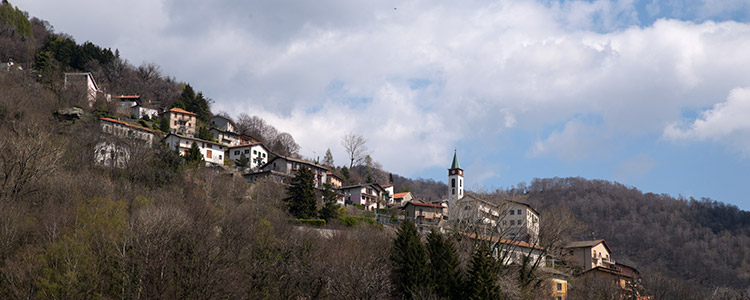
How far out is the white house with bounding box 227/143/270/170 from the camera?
292ft

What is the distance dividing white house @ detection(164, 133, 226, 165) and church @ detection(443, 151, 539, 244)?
29711 millimetres

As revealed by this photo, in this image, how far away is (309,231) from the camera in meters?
56.2

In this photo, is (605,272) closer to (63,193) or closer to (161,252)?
(161,252)

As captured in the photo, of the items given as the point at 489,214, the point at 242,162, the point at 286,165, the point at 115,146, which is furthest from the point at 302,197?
the point at 242,162

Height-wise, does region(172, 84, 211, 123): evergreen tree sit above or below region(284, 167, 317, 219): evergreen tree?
above

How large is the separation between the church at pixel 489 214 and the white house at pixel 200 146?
2971 centimetres

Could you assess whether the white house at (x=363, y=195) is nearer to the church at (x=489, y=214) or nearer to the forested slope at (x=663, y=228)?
the church at (x=489, y=214)

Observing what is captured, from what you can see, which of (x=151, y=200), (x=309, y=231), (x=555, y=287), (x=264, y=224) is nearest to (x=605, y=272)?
(x=555, y=287)

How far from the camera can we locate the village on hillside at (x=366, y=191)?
208 feet

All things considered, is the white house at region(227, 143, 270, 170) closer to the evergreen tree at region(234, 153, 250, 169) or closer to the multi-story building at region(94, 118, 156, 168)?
the evergreen tree at region(234, 153, 250, 169)

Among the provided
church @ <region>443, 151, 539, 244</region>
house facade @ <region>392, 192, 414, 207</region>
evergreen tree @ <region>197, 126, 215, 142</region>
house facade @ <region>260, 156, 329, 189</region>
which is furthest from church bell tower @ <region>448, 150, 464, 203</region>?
evergreen tree @ <region>197, 126, 215, 142</region>

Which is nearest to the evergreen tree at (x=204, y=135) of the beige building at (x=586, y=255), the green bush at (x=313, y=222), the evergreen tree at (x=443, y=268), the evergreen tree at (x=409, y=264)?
the green bush at (x=313, y=222)

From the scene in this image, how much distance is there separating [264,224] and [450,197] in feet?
150

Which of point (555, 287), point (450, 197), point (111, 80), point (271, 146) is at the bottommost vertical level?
point (555, 287)
